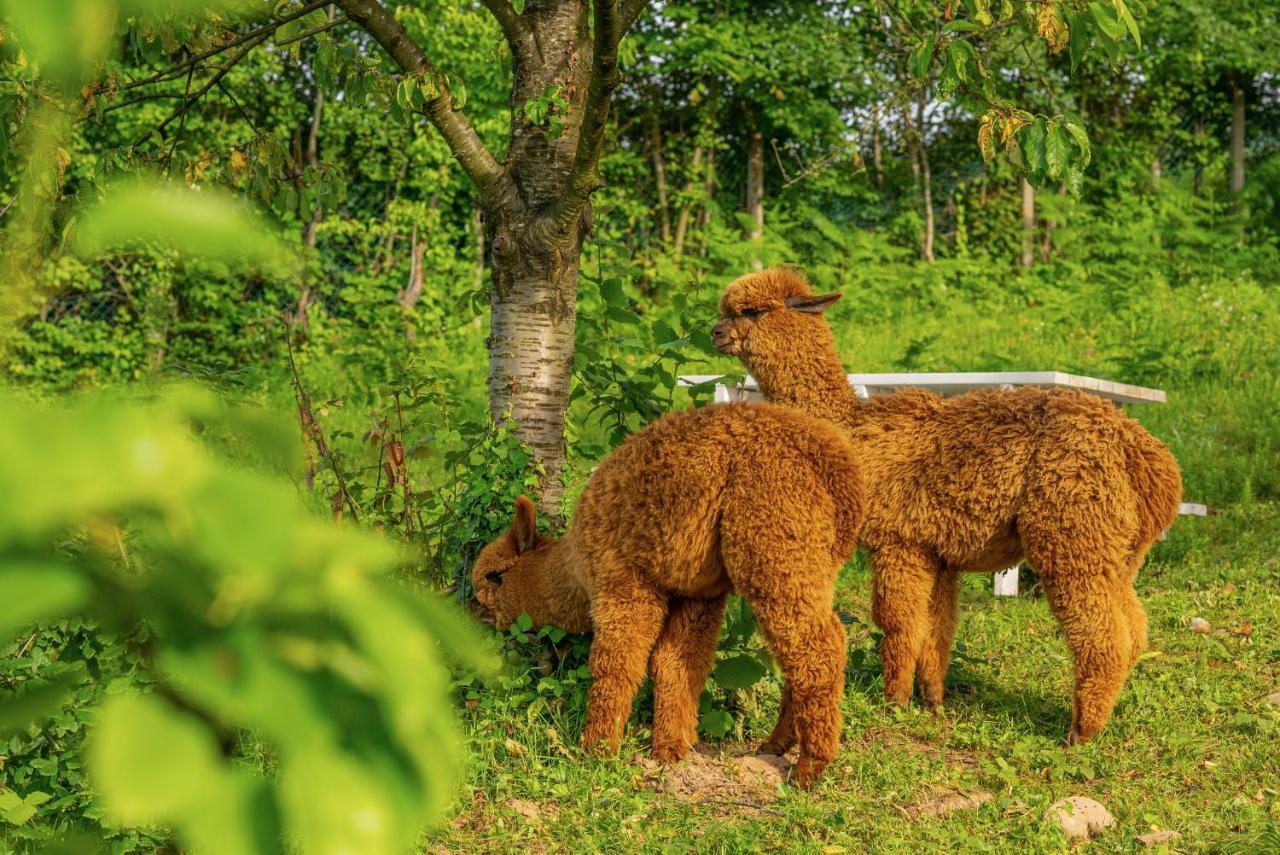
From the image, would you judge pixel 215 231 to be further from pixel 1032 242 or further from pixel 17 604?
pixel 1032 242

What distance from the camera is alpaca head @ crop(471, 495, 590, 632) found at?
4805 mm

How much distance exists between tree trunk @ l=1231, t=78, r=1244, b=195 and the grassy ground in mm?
13862

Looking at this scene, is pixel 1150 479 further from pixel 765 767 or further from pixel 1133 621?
pixel 765 767

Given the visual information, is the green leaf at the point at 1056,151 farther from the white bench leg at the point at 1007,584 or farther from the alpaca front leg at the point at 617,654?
the white bench leg at the point at 1007,584

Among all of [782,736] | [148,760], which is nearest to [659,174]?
[782,736]

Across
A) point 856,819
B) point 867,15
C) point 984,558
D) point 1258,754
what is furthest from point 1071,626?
point 867,15

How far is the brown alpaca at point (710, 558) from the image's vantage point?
4203 mm

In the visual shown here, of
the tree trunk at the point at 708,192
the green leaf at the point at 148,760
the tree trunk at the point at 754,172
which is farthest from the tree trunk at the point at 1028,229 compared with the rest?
the green leaf at the point at 148,760

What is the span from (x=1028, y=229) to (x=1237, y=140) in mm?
3673

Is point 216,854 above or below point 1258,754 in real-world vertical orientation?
above

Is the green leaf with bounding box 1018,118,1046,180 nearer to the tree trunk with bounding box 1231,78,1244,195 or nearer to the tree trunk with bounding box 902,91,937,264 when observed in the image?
the tree trunk with bounding box 902,91,937,264

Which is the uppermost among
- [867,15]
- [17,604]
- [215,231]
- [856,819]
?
[867,15]

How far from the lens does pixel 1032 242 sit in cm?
1752

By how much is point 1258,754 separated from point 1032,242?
542 inches
